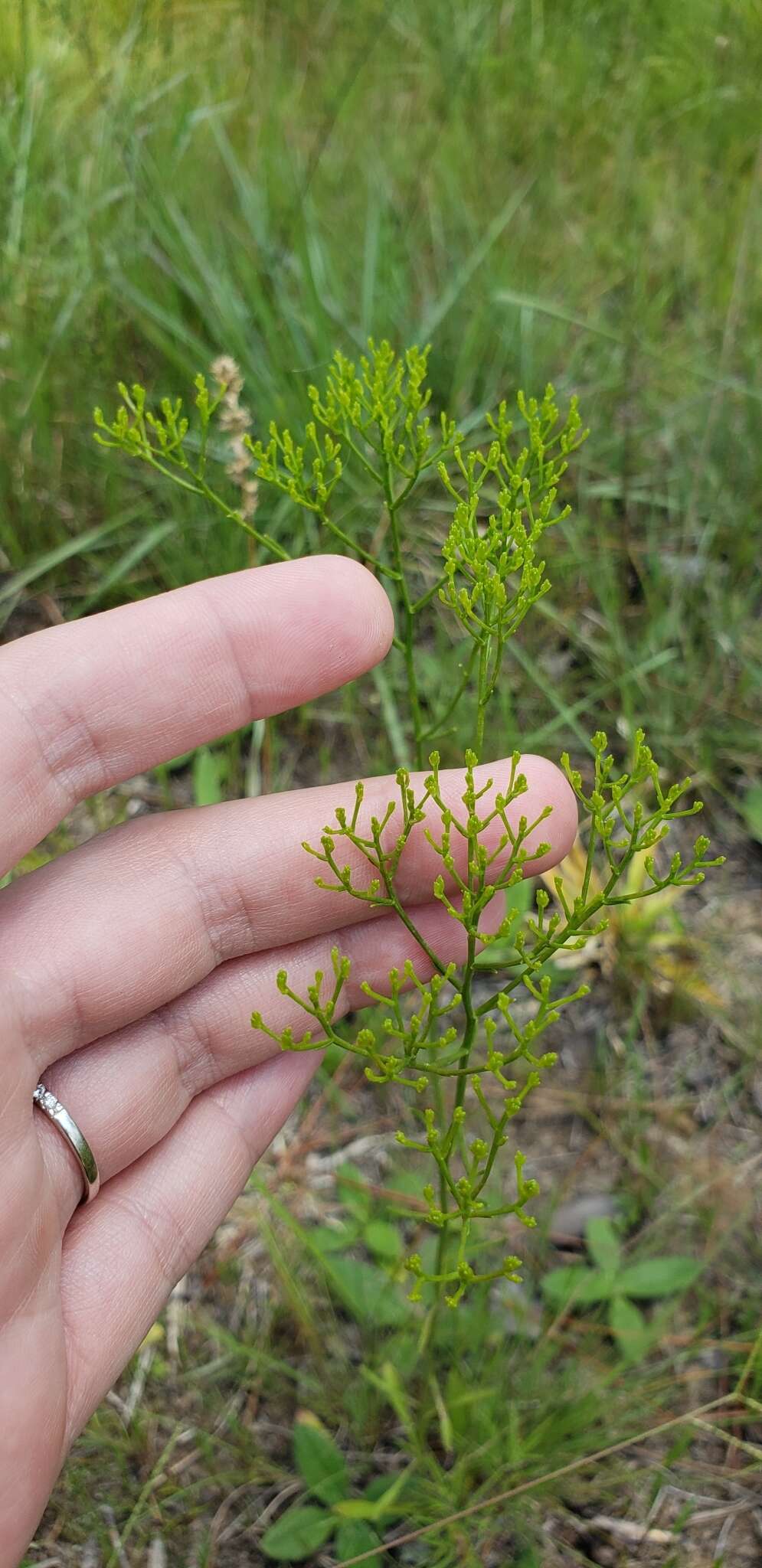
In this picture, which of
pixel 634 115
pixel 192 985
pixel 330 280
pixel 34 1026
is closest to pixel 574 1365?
pixel 192 985

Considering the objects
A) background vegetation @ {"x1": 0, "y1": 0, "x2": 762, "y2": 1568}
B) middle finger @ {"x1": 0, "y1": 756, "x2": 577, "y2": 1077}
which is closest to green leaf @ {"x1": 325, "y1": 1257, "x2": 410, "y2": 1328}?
background vegetation @ {"x1": 0, "y1": 0, "x2": 762, "y2": 1568}

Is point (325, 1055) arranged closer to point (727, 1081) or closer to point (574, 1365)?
point (574, 1365)

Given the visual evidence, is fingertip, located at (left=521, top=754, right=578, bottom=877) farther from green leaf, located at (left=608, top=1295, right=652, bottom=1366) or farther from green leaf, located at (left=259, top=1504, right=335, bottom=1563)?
green leaf, located at (left=259, top=1504, right=335, bottom=1563)

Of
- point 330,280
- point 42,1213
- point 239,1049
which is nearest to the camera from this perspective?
point 42,1213

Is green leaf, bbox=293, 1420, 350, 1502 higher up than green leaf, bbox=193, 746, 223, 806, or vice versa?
green leaf, bbox=193, 746, 223, 806

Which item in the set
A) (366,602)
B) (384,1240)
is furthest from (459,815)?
(384,1240)

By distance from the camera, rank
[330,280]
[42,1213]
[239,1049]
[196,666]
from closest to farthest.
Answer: [42,1213] < [196,666] < [239,1049] < [330,280]
